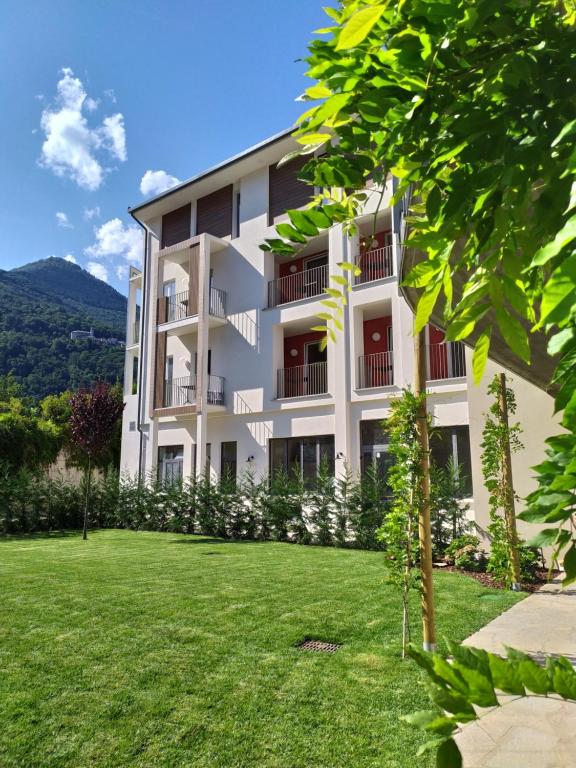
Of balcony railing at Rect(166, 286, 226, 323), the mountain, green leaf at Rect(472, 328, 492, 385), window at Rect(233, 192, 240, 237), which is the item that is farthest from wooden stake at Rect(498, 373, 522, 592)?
the mountain

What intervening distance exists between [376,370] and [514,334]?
16.0 metres

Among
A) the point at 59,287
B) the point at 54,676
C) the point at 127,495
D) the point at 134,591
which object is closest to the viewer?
the point at 54,676

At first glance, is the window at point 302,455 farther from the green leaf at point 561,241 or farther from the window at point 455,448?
the green leaf at point 561,241

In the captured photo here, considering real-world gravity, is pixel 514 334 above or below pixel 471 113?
below

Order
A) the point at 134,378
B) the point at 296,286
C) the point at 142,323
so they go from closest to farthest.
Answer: the point at 296,286
the point at 142,323
the point at 134,378

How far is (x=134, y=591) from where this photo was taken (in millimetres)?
7109

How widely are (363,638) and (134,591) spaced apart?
3431 millimetres

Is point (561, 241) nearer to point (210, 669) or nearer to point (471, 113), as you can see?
point (471, 113)

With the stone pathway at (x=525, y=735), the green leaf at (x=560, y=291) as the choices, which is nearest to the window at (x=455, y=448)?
the stone pathway at (x=525, y=735)

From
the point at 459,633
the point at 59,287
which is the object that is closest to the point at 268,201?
the point at 459,633

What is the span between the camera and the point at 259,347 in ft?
61.6

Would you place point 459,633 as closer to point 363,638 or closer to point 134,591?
point 363,638

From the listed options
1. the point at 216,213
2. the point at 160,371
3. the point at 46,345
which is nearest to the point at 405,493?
the point at 160,371

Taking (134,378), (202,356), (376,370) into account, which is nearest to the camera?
(376,370)
